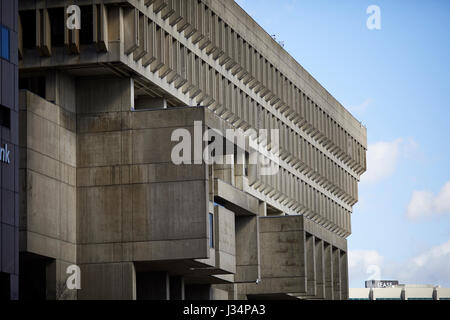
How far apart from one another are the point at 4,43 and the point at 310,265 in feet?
151

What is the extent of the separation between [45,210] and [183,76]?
15.6 m

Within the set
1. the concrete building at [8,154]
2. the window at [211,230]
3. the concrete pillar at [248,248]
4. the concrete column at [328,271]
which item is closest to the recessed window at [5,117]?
the concrete building at [8,154]

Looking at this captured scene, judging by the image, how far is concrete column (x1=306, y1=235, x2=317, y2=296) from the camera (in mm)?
100750

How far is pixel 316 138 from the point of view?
377 feet

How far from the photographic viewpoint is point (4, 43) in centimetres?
6156

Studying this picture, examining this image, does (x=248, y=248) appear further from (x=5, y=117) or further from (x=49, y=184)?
(x=5, y=117)

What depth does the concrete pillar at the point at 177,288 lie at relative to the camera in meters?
81.9

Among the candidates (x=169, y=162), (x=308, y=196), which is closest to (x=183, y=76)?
(x=169, y=162)

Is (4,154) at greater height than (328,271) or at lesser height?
greater

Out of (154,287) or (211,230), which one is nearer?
(211,230)

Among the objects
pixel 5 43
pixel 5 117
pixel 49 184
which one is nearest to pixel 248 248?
pixel 49 184
